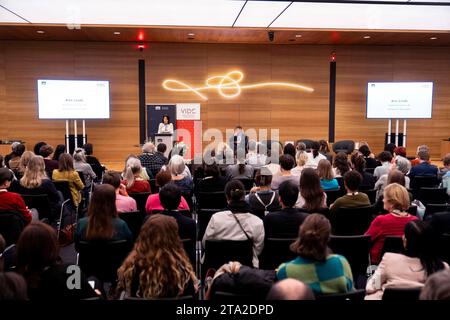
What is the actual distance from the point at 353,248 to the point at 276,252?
2.10ft

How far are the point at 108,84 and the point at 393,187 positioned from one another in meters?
9.62

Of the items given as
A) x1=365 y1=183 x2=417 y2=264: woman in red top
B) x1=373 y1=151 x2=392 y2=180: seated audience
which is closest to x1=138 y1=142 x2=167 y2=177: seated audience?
x1=373 y1=151 x2=392 y2=180: seated audience

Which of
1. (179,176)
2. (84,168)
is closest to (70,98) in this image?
(84,168)

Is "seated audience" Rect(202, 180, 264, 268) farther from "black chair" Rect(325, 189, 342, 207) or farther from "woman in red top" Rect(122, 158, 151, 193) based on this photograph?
"woman in red top" Rect(122, 158, 151, 193)

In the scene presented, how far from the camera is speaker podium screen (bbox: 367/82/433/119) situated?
1242 centimetres

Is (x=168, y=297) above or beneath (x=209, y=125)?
beneath

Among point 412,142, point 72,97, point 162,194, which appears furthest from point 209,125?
point 162,194

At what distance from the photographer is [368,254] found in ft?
11.8

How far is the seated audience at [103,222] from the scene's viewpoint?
3487 millimetres

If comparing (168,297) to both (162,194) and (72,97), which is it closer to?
(162,194)

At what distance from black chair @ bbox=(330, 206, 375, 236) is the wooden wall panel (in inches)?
353

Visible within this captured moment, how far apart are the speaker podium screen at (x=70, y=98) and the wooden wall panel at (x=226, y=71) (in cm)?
90

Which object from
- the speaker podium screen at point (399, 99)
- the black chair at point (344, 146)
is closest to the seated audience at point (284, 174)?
the black chair at point (344, 146)

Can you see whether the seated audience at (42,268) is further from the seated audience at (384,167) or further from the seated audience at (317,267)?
the seated audience at (384,167)
